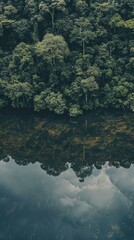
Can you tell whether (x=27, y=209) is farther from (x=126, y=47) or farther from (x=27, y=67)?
(x=126, y=47)

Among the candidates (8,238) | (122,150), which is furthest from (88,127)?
(8,238)

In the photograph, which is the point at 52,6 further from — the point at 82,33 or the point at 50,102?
the point at 50,102

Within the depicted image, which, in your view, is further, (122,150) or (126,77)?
(126,77)

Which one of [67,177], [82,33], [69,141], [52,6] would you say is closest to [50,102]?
[69,141]

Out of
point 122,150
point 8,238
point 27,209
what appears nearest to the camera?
point 8,238

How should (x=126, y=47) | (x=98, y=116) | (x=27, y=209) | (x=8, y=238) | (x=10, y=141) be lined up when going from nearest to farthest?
1. (x=8, y=238)
2. (x=27, y=209)
3. (x=10, y=141)
4. (x=98, y=116)
5. (x=126, y=47)

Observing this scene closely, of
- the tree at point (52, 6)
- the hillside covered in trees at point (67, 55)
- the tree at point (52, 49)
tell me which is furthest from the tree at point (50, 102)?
the tree at point (52, 6)

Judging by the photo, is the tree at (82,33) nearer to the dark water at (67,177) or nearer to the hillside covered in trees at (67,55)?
the hillside covered in trees at (67,55)
